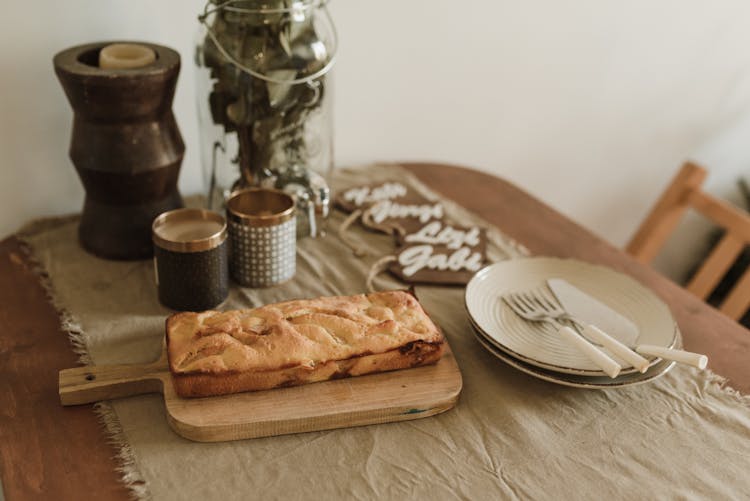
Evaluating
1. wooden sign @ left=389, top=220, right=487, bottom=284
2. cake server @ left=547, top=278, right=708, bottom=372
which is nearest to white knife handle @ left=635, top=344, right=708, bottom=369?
cake server @ left=547, top=278, right=708, bottom=372

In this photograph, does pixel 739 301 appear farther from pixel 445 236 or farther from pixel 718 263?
pixel 445 236

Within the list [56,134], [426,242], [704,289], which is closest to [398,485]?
[426,242]

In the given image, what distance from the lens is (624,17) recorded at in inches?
60.1

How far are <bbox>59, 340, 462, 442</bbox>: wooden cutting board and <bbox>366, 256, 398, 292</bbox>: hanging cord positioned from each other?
0.21m

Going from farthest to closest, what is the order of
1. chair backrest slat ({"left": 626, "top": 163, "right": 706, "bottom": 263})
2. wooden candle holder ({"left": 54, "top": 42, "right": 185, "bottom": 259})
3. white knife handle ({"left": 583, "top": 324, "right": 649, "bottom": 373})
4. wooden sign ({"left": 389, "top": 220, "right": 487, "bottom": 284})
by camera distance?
chair backrest slat ({"left": 626, "top": 163, "right": 706, "bottom": 263}) → wooden sign ({"left": 389, "top": 220, "right": 487, "bottom": 284}) → wooden candle holder ({"left": 54, "top": 42, "right": 185, "bottom": 259}) → white knife handle ({"left": 583, "top": 324, "right": 649, "bottom": 373})

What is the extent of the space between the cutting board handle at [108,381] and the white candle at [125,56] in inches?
16.1

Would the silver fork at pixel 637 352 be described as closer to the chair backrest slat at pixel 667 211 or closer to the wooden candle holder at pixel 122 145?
the wooden candle holder at pixel 122 145

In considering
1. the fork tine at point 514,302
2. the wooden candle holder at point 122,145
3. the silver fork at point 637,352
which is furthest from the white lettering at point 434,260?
the wooden candle holder at point 122,145

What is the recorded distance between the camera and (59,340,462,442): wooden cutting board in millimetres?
708

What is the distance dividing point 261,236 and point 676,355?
52 cm

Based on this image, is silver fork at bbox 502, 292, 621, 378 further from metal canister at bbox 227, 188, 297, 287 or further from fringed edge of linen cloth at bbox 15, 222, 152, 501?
fringed edge of linen cloth at bbox 15, 222, 152, 501

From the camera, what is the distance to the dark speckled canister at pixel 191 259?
850mm

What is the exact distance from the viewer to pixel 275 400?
0.74m

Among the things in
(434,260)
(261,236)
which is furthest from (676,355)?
(261,236)
